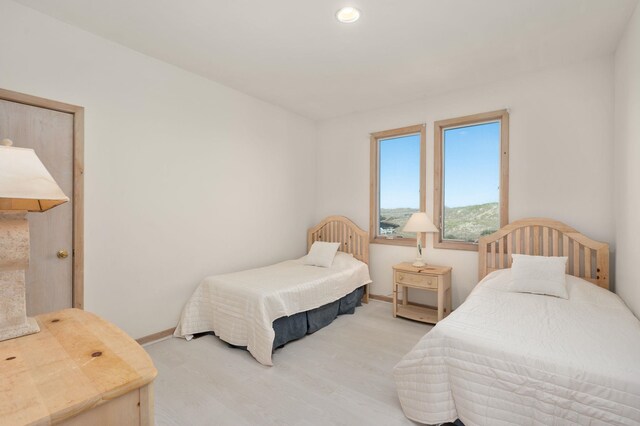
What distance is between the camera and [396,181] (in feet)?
13.9

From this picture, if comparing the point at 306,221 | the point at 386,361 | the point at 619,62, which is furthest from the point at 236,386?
the point at 619,62

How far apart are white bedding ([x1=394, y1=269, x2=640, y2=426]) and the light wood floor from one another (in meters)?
0.33

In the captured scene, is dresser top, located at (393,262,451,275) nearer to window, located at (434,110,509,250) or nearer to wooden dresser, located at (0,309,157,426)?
window, located at (434,110,509,250)

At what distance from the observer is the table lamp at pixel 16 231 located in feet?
3.44

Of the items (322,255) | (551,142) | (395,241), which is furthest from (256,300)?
(551,142)

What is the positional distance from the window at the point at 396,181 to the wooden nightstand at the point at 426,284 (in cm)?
57

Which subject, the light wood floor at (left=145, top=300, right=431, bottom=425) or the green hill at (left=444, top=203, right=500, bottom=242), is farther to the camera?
the green hill at (left=444, top=203, right=500, bottom=242)

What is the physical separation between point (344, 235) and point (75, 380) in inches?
148

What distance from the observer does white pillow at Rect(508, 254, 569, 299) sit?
2537 millimetres

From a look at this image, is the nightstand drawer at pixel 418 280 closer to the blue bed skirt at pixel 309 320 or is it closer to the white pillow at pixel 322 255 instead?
the blue bed skirt at pixel 309 320

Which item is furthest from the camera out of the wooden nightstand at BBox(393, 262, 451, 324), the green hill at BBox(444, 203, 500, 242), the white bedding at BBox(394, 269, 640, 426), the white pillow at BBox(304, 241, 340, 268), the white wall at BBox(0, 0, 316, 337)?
the white pillow at BBox(304, 241, 340, 268)

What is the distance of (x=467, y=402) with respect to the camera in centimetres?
166

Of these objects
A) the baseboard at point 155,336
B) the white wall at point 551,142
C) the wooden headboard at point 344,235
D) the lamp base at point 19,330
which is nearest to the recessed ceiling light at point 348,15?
the white wall at point 551,142

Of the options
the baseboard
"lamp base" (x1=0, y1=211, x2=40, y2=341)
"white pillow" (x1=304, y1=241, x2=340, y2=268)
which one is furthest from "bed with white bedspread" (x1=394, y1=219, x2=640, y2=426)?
the baseboard
